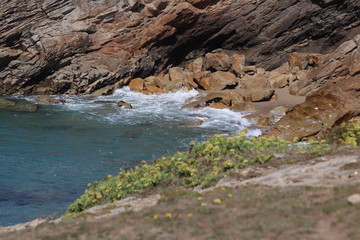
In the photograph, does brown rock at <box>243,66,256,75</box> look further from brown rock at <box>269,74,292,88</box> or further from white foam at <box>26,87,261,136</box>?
white foam at <box>26,87,261,136</box>

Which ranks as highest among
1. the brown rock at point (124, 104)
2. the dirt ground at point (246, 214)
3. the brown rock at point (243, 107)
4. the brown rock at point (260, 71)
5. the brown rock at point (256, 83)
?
the dirt ground at point (246, 214)

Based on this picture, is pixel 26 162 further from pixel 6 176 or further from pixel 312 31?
pixel 312 31

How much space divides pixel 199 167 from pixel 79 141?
493 inches

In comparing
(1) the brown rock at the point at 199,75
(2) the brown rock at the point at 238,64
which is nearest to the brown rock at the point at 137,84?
(1) the brown rock at the point at 199,75

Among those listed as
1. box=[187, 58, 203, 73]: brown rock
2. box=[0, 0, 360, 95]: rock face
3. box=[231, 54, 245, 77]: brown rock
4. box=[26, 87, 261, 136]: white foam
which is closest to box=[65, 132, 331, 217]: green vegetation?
box=[26, 87, 261, 136]: white foam

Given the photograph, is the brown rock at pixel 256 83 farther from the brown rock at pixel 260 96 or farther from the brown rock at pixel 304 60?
the brown rock at pixel 304 60

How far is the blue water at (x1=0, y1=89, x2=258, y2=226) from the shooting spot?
17306 mm

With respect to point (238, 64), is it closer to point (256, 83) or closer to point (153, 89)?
point (256, 83)

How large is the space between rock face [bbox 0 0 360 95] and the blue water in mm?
2455

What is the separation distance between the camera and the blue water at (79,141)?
17.3 m

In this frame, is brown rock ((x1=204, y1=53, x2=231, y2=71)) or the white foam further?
brown rock ((x1=204, y1=53, x2=231, y2=71))

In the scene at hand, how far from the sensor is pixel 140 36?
37906mm

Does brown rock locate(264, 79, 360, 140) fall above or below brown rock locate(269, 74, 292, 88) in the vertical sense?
above

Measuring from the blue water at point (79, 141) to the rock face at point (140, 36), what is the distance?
2.45 metres
